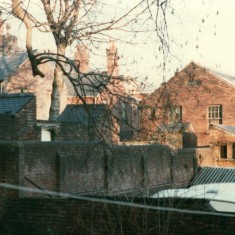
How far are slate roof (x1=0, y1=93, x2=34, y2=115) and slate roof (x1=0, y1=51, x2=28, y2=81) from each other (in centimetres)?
1730

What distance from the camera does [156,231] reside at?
11133 millimetres

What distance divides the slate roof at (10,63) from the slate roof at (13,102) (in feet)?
56.8

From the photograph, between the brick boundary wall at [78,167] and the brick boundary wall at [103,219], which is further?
the brick boundary wall at [78,167]

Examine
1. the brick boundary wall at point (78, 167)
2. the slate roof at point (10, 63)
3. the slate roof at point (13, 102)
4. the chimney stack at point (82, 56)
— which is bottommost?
the brick boundary wall at point (78, 167)

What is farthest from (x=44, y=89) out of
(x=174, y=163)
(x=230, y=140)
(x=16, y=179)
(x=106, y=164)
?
(x=16, y=179)

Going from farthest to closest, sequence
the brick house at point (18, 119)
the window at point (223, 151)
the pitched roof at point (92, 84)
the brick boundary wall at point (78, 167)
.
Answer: the window at point (223, 151) < the brick house at point (18, 119) < the brick boundary wall at point (78, 167) < the pitched roof at point (92, 84)

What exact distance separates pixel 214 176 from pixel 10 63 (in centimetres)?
2159

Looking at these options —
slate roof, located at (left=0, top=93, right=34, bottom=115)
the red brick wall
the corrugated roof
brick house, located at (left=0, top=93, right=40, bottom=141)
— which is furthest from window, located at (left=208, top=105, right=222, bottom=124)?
slate roof, located at (left=0, top=93, right=34, bottom=115)

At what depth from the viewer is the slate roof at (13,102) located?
72.6 ft

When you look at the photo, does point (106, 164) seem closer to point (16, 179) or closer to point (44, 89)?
point (16, 179)

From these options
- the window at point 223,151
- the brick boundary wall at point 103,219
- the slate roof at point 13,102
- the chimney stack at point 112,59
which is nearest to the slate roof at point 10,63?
the window at point 223,151

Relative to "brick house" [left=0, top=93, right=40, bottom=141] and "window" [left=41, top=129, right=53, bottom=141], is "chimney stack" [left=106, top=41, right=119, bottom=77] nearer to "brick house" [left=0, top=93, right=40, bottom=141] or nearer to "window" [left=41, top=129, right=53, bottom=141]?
"brick house" [left=0, top=93, right=40, bottom=141]

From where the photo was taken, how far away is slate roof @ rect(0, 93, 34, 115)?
22141 millimetres

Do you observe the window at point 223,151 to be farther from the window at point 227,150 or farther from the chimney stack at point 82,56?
the chimney stack at point 82,56
